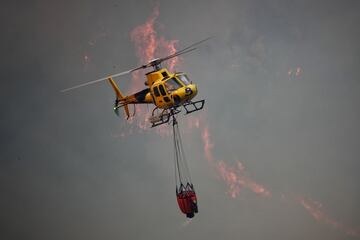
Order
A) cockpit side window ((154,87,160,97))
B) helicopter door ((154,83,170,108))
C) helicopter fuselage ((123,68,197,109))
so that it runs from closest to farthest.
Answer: helicopter fuselage ((123,68,197,109))
helicopter door ((154,83,170,108))
cockpit side window ((154,87,160,97))

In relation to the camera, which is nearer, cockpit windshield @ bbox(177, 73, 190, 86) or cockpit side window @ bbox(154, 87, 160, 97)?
cockpit windshield @ bbox(177, 73, 190, 86)

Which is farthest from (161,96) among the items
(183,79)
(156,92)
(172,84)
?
(183,79)

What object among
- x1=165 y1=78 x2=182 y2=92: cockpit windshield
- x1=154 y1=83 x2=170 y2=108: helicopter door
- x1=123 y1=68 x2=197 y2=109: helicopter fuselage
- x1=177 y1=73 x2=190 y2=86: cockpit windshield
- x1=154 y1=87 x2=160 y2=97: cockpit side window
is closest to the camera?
x1=123 y1=68 x2=197 y2=109: helicopter fuselage

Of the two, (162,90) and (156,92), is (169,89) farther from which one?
(156,92)

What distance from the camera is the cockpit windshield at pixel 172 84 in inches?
1266

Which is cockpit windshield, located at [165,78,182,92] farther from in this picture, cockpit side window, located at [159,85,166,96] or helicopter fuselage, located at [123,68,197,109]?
cockpit side window, located at [159,85,166,96]

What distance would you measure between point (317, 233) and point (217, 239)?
32.6 metres

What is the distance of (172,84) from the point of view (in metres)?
32.3

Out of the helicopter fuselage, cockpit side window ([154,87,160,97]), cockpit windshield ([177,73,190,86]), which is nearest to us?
the helicopter fuselage

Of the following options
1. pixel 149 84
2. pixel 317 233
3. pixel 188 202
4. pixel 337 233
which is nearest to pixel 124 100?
pixel 149 84

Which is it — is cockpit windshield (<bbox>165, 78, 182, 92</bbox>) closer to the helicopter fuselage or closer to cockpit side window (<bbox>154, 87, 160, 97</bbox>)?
the helicopter fuselage

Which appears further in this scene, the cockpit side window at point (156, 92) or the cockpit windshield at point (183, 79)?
the cockpit side window at point (156, 92)

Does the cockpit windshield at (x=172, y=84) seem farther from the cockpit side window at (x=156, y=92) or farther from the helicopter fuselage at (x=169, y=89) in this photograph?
the cockpit side window at (x=156, y=92)

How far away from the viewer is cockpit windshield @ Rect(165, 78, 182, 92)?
3216 cm
